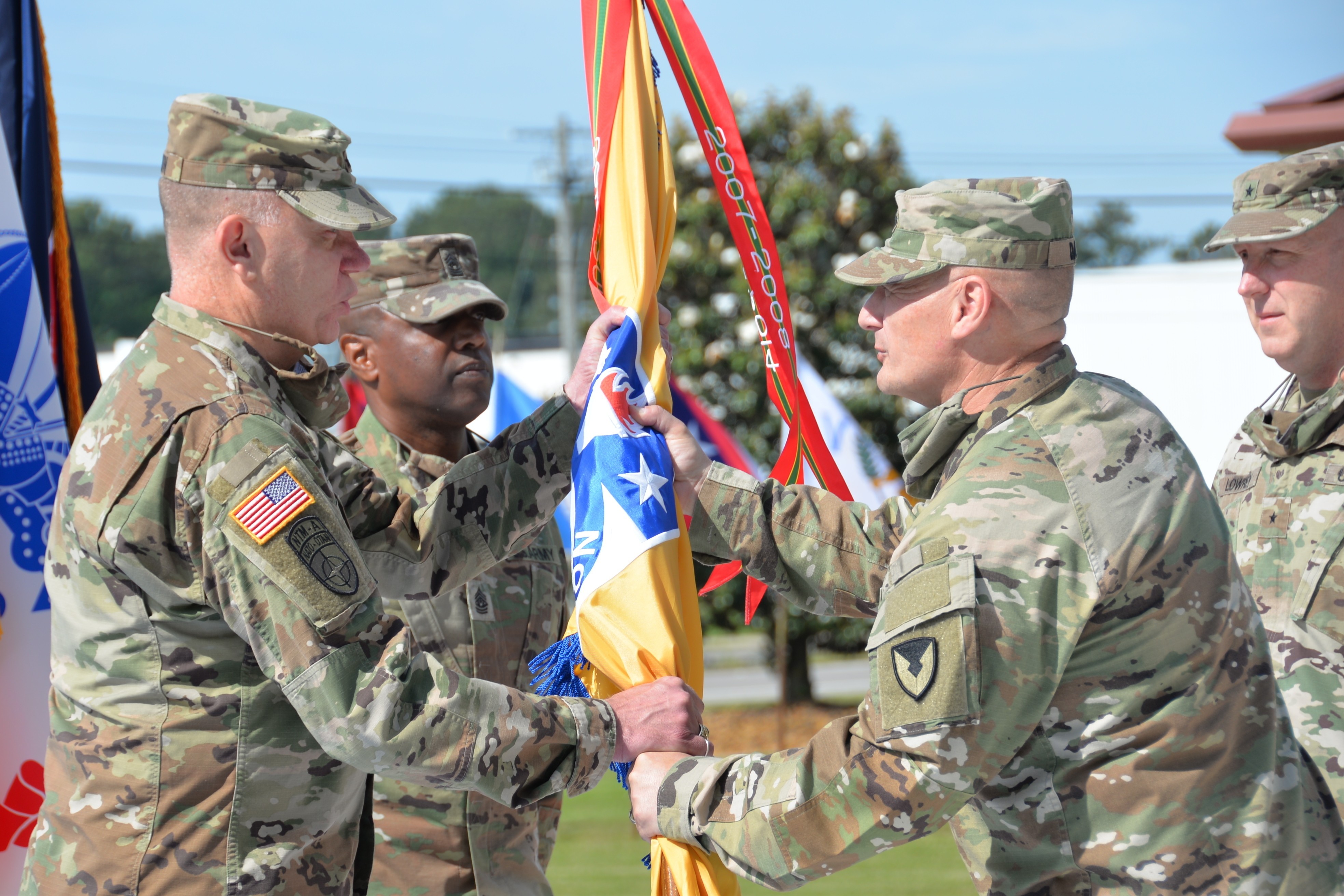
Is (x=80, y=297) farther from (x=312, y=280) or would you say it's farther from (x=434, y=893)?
(x=434, y=893)

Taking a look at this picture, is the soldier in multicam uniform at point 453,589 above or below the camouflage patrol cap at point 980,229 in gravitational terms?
below

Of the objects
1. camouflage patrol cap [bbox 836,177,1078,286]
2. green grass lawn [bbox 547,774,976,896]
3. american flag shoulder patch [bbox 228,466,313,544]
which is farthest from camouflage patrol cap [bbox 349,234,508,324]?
green grass lawn [bbox 547,774,976,896]

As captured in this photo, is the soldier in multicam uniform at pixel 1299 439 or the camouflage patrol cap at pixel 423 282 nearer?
the soldier in multicam uniform at pixel 1299 439

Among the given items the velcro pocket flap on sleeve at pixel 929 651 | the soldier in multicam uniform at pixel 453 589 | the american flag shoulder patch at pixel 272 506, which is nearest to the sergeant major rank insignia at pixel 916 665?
the velcro pocket flap on sleeve at pixel 929 651

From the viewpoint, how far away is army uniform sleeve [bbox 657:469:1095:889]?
2.04 m

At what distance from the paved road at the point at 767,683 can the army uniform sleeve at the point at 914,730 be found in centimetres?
1526

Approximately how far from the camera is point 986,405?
239 centimetres

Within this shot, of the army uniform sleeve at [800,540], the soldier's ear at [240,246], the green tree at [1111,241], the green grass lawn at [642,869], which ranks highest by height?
the soldier's ear at [240,246]

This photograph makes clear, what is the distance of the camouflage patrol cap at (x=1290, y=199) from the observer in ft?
11.4

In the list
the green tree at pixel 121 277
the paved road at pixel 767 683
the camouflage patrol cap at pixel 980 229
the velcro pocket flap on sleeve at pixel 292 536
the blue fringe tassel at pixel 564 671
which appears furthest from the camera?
the green tree at pixel 121 277

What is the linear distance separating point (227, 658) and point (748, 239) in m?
1.81

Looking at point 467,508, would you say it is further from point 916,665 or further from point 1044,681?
point 1044,681

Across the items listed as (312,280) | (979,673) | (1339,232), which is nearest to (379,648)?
(312,280)

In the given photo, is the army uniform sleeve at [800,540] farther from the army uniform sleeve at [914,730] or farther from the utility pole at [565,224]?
the utility pole at [565,224]
